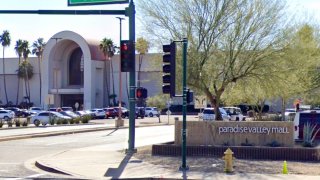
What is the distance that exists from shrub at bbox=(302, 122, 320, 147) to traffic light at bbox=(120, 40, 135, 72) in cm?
674

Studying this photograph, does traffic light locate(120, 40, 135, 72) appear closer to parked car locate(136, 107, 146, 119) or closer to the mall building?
parked car locate(136, 107, 146, 119)

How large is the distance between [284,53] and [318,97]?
17.1 m

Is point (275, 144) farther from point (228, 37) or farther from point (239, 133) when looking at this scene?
point (228, 37)

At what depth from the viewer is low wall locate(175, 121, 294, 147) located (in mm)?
19578

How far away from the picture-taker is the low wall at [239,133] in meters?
19.6

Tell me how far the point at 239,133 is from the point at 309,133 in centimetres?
311

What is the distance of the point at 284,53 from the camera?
22.2 metres

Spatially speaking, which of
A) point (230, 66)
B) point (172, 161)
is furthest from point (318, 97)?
point (172, 161)

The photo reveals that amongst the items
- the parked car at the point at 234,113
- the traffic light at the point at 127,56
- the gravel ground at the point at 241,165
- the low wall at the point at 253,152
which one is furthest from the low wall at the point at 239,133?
the parked car at the point at 234,113

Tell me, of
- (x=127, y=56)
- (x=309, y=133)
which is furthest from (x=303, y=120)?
(x=127, y=56)

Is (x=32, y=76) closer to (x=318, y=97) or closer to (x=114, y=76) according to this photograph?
(x=114, y=76)

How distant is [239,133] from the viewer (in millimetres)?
19938

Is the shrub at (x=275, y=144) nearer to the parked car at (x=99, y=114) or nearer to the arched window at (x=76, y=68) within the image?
the parked car at (x=99, y=114)

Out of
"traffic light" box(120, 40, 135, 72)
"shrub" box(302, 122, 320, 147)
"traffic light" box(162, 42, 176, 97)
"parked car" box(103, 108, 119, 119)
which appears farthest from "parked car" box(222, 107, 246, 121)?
"traffic light" box(162, 42, 176, 97)
